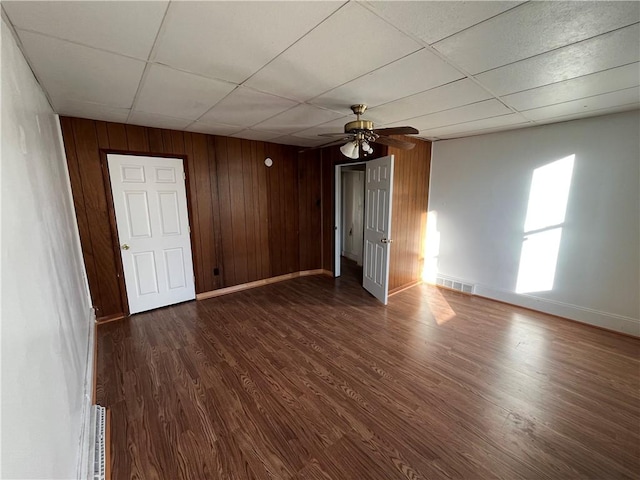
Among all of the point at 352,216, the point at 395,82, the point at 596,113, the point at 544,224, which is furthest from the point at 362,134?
the point at 352,216

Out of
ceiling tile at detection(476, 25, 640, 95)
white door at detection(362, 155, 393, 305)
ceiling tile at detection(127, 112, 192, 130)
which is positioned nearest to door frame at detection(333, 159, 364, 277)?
white door at detection(362, 155, 393, 305)

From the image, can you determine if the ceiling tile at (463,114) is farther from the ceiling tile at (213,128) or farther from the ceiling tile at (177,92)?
the ceiling tile at (213,128)

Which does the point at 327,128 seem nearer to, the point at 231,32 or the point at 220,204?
the point at 220,204

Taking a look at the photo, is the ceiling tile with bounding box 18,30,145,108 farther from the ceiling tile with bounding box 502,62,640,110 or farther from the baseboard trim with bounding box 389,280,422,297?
the baseboard trim with bounding box 389,280,422,297

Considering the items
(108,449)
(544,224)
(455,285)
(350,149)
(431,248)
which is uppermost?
(350,149)

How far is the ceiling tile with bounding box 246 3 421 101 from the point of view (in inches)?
49.4

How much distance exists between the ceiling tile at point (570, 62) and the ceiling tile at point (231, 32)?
1328 millimetres

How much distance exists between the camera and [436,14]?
118 centimetres

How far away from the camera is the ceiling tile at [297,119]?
2.49 metres

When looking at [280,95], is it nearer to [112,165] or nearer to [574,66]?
[574,66]

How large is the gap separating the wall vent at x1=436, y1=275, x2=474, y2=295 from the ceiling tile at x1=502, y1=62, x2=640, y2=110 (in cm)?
249

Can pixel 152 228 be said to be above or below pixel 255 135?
below

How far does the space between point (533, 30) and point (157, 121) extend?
10.7ft

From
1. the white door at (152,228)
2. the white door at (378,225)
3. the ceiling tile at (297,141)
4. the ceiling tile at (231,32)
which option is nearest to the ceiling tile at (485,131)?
the white door at (378,225)
